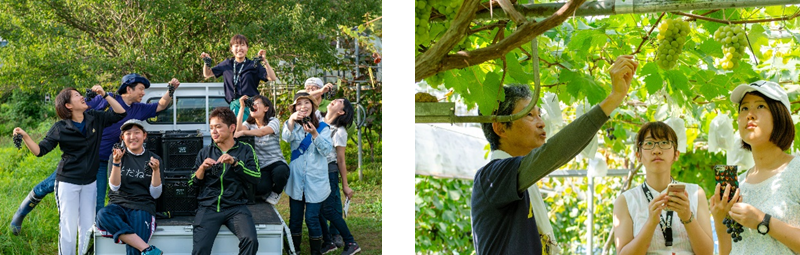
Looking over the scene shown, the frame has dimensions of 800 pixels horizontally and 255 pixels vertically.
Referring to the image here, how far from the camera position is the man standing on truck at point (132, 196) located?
2.76 metres

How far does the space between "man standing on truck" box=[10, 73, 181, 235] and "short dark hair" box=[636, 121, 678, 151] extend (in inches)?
72.1

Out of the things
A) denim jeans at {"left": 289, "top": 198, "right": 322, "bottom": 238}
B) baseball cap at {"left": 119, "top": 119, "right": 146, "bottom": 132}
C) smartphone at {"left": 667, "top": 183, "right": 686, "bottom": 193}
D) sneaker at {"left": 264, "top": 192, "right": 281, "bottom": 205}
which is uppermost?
baseball cap at {"left": 119, "top": 119, "right": 146, "bottom": 132}

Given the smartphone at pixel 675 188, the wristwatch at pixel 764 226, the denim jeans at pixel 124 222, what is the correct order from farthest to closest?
the denim jeans at pixel 124 222, the smartphone at pixel 675 188, the wristwatch at pixel 764 226

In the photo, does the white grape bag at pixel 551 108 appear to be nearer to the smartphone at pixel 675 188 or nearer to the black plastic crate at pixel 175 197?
the smartphone at pixel 675 188

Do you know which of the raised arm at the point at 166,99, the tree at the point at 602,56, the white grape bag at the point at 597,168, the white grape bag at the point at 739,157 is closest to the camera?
the tree at the point at 602,56

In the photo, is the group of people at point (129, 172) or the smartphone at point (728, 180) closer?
the smartphone at point (728, 180)

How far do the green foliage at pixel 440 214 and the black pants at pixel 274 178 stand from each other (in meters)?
1.43

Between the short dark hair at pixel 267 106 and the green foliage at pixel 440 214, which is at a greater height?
the short dark hair at pixel 267 106

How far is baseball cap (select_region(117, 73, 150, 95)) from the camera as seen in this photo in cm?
289

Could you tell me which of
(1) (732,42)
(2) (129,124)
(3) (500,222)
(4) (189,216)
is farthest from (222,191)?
(1) (732,42)

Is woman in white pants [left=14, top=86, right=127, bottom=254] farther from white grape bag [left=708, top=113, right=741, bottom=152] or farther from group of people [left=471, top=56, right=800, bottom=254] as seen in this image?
white grape bag [left=708, top=113, right=741, bottom=152]

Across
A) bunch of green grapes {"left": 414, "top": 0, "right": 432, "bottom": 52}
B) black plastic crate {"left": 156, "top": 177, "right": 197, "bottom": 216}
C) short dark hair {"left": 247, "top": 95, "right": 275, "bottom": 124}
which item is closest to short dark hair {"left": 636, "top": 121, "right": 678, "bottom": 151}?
bunch of green grapes {"left": 414, "top": 0, "right": 432, "bottom": 52}

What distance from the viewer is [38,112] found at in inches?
110

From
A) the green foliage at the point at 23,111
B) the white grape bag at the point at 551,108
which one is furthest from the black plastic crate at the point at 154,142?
the white grape bag at the point at 551,108
